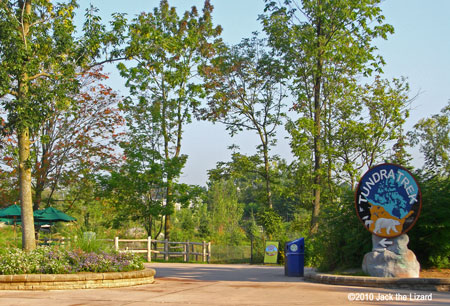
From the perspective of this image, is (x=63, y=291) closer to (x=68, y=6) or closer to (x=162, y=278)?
(x=162, y=278)

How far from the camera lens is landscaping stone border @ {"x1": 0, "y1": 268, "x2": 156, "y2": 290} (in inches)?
418

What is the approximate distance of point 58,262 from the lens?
11.6m

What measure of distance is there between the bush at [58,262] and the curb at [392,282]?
16.4 ft

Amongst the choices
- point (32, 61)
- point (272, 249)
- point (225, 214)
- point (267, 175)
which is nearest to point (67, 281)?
point (32, 61)

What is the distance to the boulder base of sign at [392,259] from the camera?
39.8 feet

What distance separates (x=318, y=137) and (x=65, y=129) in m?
13.6

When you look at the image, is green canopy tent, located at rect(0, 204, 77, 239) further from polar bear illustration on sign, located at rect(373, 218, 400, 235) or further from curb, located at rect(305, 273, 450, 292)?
polar bear illustration on sign, located at rect(373, 218, 400, 235)

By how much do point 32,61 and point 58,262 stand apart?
17.7 ft

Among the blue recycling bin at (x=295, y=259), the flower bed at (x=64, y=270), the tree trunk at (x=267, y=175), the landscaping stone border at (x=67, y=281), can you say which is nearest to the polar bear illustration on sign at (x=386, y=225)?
the blue recycling bin at (x=295, y=259)

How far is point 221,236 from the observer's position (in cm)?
4028

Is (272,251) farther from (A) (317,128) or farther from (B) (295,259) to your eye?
(B) (295,259)

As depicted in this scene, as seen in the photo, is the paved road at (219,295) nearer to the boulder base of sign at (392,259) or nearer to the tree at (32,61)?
the boulder base of sign at (392,259)

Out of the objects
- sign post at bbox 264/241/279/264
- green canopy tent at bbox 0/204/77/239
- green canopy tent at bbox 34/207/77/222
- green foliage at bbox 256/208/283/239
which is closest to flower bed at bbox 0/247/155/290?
sign post at bbox 264/241/279/264

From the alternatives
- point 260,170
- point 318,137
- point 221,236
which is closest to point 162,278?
point 318,137
